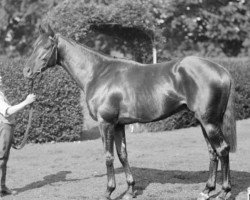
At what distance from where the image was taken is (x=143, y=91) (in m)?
6.68

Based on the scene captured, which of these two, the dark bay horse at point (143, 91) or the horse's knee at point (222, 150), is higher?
the dark bay horse at point (143, 91)

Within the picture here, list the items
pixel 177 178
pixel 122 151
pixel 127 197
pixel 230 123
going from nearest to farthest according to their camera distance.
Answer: pixel 230 123 < pixel 127 197 < pixel 122 151 < pixel 177 178

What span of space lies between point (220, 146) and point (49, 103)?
21.9ft

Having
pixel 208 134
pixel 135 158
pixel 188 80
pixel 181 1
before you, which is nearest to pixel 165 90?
pixel 188 80

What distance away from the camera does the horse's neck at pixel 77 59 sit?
7.11 metres

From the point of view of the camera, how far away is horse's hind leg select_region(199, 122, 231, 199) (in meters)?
6.37

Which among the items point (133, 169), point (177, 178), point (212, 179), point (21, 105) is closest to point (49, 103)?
point (133, 169)

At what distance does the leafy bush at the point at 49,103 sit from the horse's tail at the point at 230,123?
21.1ft

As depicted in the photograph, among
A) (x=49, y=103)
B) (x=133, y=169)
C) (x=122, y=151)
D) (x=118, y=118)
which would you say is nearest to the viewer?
(x=118, y=118)

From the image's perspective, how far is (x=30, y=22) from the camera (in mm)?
23953

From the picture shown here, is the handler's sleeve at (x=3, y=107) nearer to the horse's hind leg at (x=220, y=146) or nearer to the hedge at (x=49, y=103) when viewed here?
the horse's hind leg at (x=220, y=146)

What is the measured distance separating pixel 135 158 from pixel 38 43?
3932 millimetres

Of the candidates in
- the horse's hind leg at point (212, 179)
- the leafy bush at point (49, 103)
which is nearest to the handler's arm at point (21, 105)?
the horse's hind leg at point (212, 179)

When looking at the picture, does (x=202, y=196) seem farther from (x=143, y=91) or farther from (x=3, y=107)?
(x=3, y=107)
